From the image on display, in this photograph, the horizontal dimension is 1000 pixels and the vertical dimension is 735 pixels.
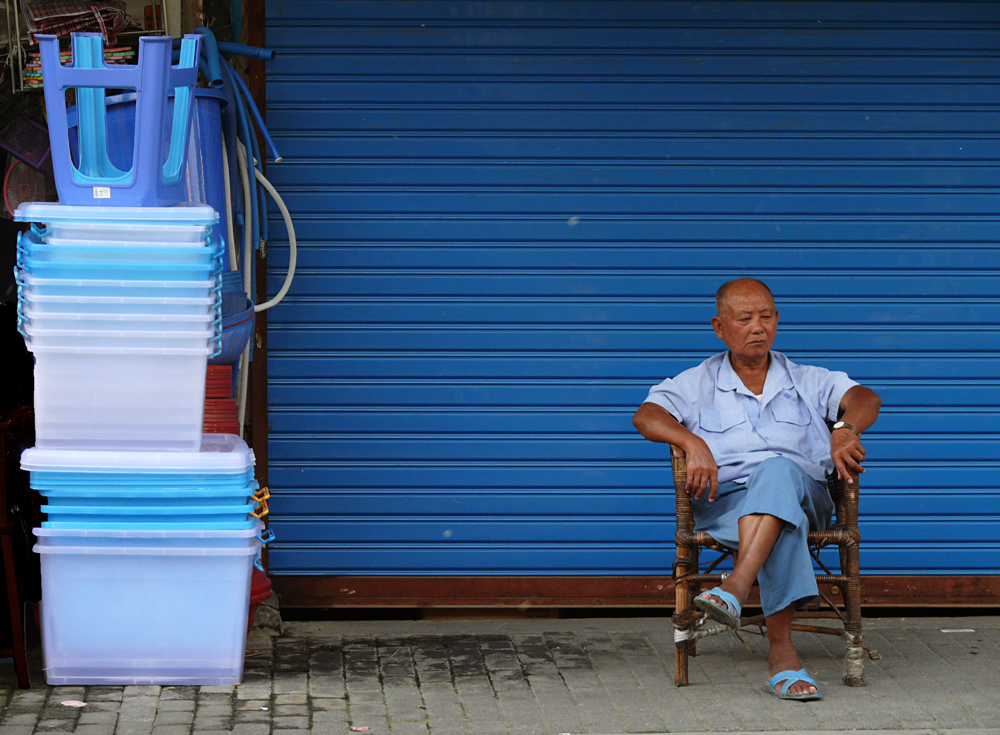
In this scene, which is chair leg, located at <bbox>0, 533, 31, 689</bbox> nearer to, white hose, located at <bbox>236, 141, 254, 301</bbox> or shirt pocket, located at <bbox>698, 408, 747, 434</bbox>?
white hose, located at <bbox>236, 141, 254, 301</bbox>

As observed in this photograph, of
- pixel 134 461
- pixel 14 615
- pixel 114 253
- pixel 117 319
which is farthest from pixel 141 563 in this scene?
pixel 114 253

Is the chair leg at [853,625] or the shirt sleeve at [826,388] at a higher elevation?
the shirt sleeve at [826,388]

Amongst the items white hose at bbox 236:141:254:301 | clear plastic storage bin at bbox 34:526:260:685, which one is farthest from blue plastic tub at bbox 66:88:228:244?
clear plastic storage bin at bbox 34:526:260:685

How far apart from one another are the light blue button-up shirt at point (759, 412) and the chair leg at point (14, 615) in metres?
2.34

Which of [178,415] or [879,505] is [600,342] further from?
[178,415]

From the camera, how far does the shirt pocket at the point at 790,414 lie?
4266 mm

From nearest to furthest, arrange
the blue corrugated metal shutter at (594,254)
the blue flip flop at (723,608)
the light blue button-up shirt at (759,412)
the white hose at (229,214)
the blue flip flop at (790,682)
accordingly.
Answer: the blue flip flop at (723,608) → the blue flip flop at (790,682) → the light blue button-up shirt at (759,412) → the white hose at (229,214) → the blue corrugated metal shutter at (594,254)

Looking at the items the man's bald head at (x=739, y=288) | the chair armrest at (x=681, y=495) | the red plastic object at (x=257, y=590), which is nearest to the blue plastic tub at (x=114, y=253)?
the red plastic object at (x=257, y=590)

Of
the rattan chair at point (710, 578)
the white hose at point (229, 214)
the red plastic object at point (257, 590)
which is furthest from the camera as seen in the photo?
the white hose at point (229, 214)

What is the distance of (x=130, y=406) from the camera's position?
12.6ft

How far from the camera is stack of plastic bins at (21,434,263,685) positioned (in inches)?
152

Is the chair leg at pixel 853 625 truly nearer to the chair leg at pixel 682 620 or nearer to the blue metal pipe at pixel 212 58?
the chair leg at pixel 682 620

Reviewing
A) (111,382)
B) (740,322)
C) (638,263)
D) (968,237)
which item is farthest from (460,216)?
(968,237)

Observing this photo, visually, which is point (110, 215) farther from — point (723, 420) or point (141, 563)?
point (723, 420)
